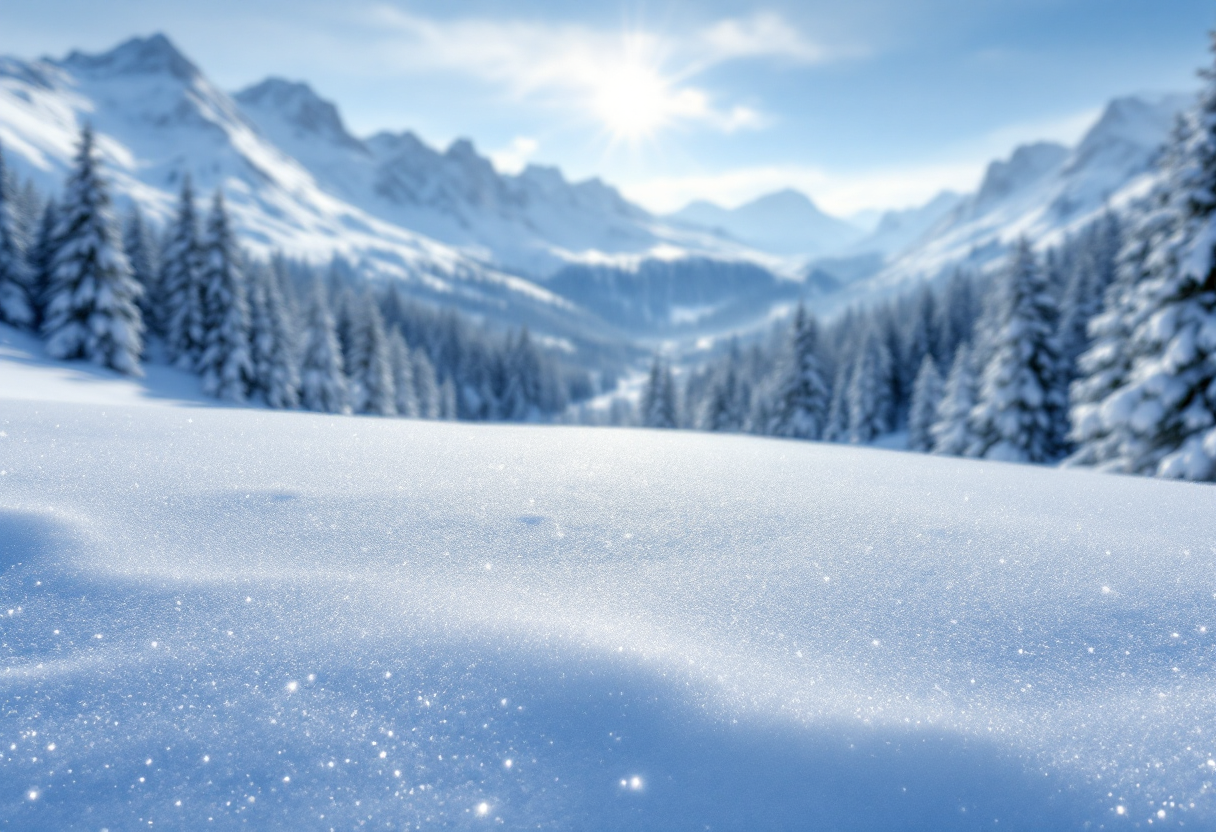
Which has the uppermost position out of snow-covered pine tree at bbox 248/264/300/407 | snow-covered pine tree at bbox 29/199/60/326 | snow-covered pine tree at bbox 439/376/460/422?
snow-covered pine tree at bbox 29/199/60/326

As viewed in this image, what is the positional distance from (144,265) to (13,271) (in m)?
6.42

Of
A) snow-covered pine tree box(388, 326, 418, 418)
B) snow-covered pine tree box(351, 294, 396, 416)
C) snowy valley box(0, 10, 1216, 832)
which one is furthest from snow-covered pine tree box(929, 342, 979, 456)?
snow-covered pine tree box(388, 326, 418, 418)

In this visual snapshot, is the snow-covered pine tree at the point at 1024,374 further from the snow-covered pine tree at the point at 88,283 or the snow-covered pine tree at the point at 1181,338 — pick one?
the snow-covered pine tree at the point at 88,283

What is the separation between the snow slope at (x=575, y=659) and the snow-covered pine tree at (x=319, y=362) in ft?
103

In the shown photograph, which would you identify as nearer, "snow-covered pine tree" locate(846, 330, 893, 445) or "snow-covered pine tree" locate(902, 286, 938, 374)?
"snow-covered pine tree" locate(846, 330, 893, 445)

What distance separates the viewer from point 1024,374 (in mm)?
21000

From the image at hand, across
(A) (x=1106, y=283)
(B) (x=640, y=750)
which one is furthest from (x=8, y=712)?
(A) (x=1106, y=283)

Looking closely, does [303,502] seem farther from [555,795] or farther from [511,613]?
[555,795]

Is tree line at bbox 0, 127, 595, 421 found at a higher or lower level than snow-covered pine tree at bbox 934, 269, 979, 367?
lower

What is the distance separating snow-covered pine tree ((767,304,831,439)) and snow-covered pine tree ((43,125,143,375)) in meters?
33.8

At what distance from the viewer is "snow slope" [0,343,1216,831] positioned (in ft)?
5.91

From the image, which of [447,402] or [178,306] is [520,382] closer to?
[447,402]

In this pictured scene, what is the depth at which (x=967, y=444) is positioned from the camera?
2541 cm

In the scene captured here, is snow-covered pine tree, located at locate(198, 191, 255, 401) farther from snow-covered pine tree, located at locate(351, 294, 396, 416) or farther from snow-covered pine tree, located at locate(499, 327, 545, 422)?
snow-covered pine tree, located at locate(499, 327, 545, 422)
